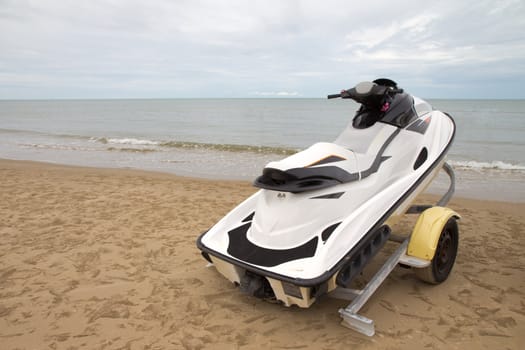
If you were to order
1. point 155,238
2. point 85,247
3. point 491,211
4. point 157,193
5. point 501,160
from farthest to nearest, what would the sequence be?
point 501,160, point 157,193, point 491,211, point 155,238, point 85,247

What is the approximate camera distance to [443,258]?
3.52 m

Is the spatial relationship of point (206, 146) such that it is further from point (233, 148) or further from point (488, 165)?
point (488, 165)

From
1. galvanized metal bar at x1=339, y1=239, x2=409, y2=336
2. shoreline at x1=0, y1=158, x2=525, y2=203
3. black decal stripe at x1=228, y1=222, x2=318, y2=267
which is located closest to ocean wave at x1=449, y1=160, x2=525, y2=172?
shoreline at x1=0, y1=158, x2=525, y2=203

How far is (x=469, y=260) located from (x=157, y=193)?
558 cm

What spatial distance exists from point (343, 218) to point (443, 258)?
52.1 inches

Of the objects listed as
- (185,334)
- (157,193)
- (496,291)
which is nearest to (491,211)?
(496,291)

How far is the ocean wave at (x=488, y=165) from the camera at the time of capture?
37.8 ft

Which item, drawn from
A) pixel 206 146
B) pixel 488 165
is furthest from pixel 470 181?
pixel 206 146

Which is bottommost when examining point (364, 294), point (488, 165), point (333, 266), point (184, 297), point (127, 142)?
point (184, 297)

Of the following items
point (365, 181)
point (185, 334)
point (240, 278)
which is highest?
point (365, 181)

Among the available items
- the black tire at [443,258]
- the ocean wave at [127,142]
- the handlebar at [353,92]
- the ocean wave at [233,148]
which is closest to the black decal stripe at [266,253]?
the black tire at [443,258]

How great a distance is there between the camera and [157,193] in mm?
7410

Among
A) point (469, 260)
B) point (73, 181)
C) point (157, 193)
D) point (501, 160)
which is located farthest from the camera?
point (501, 160)

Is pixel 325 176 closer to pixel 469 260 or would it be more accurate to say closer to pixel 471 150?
pixel 469 260
